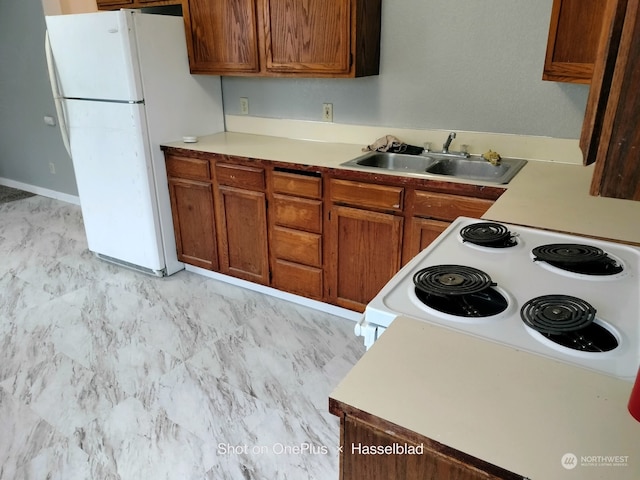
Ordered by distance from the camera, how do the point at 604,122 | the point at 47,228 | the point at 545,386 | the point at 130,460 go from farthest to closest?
the point at 47,228 < the point at 130,460 < the point at 545,386 < the point at 604,122

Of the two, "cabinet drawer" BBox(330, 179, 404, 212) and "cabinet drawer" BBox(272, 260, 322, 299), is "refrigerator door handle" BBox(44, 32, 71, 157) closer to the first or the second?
"cabinet drawer" BBox(272, 260, 322, 299)

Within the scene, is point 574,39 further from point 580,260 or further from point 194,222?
point 194,222

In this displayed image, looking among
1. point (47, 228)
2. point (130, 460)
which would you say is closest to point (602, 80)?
point (130, 460)

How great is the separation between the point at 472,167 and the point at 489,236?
1.24 metres

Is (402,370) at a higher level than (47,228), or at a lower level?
higher

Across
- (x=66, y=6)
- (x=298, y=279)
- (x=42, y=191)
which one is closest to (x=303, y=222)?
(x=298, y=279)

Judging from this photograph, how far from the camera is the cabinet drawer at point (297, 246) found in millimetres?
2631

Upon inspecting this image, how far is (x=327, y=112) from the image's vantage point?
9.75 ft

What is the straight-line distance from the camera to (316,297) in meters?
2.74

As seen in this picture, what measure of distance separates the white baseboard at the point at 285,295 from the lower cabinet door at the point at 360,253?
7 centimetres

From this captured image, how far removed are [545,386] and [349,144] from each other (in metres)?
2.30

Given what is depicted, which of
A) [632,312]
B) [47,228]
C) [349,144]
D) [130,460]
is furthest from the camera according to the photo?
[47,228]

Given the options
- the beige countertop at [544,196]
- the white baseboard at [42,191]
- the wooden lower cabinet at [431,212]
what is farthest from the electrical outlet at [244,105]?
the white baseboard at [42,191]

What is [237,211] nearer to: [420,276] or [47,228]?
[420,276]
